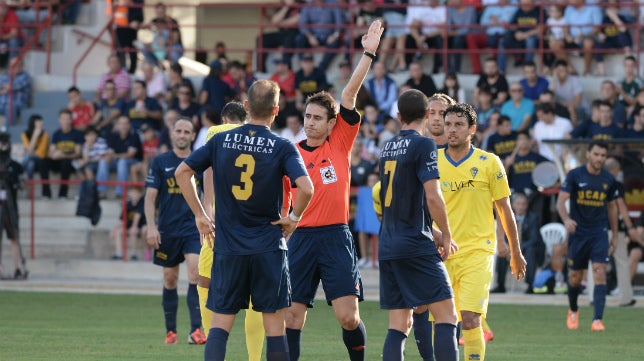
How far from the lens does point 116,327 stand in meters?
15.7

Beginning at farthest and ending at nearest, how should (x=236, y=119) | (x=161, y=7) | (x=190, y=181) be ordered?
(x=161, y=7) → (x=236, y=119) → (x=190, y=181)

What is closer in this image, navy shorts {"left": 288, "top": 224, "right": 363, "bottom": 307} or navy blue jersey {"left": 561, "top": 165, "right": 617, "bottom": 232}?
navy shorts {"left": 288, "top": 224, "right": 363, "bottom": 307}

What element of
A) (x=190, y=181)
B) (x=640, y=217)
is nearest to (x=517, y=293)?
(x=640, y=217)

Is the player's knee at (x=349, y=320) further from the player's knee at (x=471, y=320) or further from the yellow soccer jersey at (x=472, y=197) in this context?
the yellow soccer jersey at (x=472, y=197)

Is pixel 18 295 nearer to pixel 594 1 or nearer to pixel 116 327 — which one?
pixel 116 327

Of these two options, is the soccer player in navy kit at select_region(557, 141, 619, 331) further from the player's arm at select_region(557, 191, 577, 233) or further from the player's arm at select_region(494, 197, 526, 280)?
the player's arm at select_region(494, 197, 526, 280)

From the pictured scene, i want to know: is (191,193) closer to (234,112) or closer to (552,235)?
(234,112)

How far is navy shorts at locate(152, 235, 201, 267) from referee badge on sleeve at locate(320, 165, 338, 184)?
3541 mm

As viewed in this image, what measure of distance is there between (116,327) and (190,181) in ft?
22.5

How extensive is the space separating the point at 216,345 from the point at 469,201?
2.72 meters

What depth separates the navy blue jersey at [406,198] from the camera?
9500mm

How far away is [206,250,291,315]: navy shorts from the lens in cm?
912

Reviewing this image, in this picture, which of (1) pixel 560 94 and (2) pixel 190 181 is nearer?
(2) pixel 190 181

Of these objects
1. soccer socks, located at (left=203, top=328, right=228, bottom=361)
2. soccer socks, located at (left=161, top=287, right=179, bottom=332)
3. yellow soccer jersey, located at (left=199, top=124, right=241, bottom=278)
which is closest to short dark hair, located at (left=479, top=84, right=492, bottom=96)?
soccer socks, located at (left=161, top=287, right=179, bottom=332)
